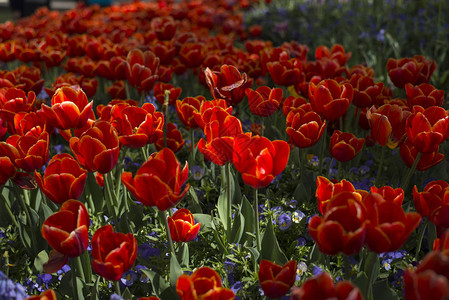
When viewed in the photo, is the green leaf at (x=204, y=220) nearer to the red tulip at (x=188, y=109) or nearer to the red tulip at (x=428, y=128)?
the red tulip at (x=188, y=109)

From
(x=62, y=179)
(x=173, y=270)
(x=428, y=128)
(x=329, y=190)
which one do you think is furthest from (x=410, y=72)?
(x=62, y=179)

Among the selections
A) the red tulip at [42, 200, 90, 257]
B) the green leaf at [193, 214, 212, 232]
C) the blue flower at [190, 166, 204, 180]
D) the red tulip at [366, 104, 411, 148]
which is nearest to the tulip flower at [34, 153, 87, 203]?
the red tulip at [42, 200, 90, 257]

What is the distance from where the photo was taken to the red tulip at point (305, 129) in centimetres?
174

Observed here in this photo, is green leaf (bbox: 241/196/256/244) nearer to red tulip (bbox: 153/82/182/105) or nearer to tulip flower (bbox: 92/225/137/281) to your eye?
tulip flower (bbox: 92/225/137/281)

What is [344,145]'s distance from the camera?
1.84 meters

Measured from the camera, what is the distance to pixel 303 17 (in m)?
7.24

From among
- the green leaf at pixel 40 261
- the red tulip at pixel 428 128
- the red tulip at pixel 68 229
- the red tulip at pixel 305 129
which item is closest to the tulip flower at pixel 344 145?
the red tulip at pixel 305 129

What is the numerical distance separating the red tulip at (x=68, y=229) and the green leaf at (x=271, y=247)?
67 cm

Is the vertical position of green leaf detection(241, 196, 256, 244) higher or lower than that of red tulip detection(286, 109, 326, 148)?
lower

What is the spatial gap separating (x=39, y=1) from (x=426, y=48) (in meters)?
11.6

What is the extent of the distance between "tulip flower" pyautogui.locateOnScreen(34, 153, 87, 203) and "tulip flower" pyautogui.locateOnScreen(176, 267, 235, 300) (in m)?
0.52

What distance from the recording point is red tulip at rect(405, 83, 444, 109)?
1.95 metres

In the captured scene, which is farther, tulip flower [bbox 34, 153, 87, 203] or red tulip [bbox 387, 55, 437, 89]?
red tulip [bbox 387, 55, 437, 89]

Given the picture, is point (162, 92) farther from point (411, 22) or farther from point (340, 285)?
point (411, 22)
